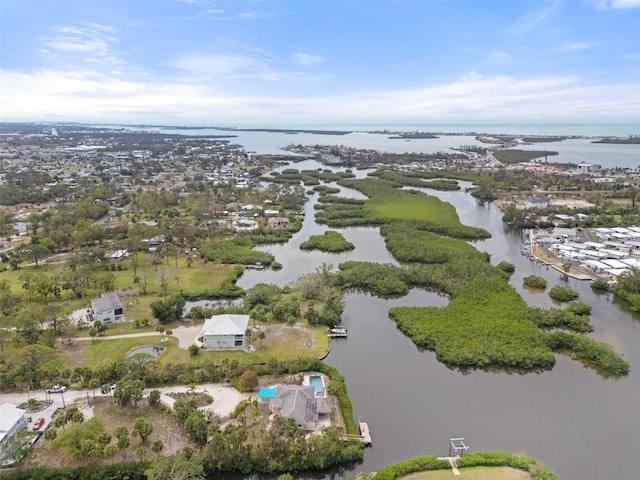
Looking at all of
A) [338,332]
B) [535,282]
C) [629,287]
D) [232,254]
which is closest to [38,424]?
[338,332]

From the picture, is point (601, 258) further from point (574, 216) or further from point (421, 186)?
point (421, 186)

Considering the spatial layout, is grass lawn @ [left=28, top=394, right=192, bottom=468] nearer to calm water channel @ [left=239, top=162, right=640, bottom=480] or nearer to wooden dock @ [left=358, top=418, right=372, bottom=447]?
wooden dock @ [left=358, top=418, right=372, bottom=447]

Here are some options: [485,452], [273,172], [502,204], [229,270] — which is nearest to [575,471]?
[485,452]

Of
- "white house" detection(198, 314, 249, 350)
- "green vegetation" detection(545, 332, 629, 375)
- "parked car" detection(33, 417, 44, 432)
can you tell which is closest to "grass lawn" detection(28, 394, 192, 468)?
"parked car" detection(33, 417, 44, 432)

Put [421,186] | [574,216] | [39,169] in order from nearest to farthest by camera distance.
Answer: [574,216] → [421,186] → [39,169]

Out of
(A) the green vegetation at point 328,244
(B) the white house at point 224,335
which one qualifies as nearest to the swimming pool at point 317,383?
(B) the white house at point 224,335

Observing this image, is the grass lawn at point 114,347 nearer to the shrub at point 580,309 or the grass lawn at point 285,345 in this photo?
the grass lawn at point 285,345

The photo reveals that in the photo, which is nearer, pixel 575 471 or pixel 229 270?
pixel 575 471
